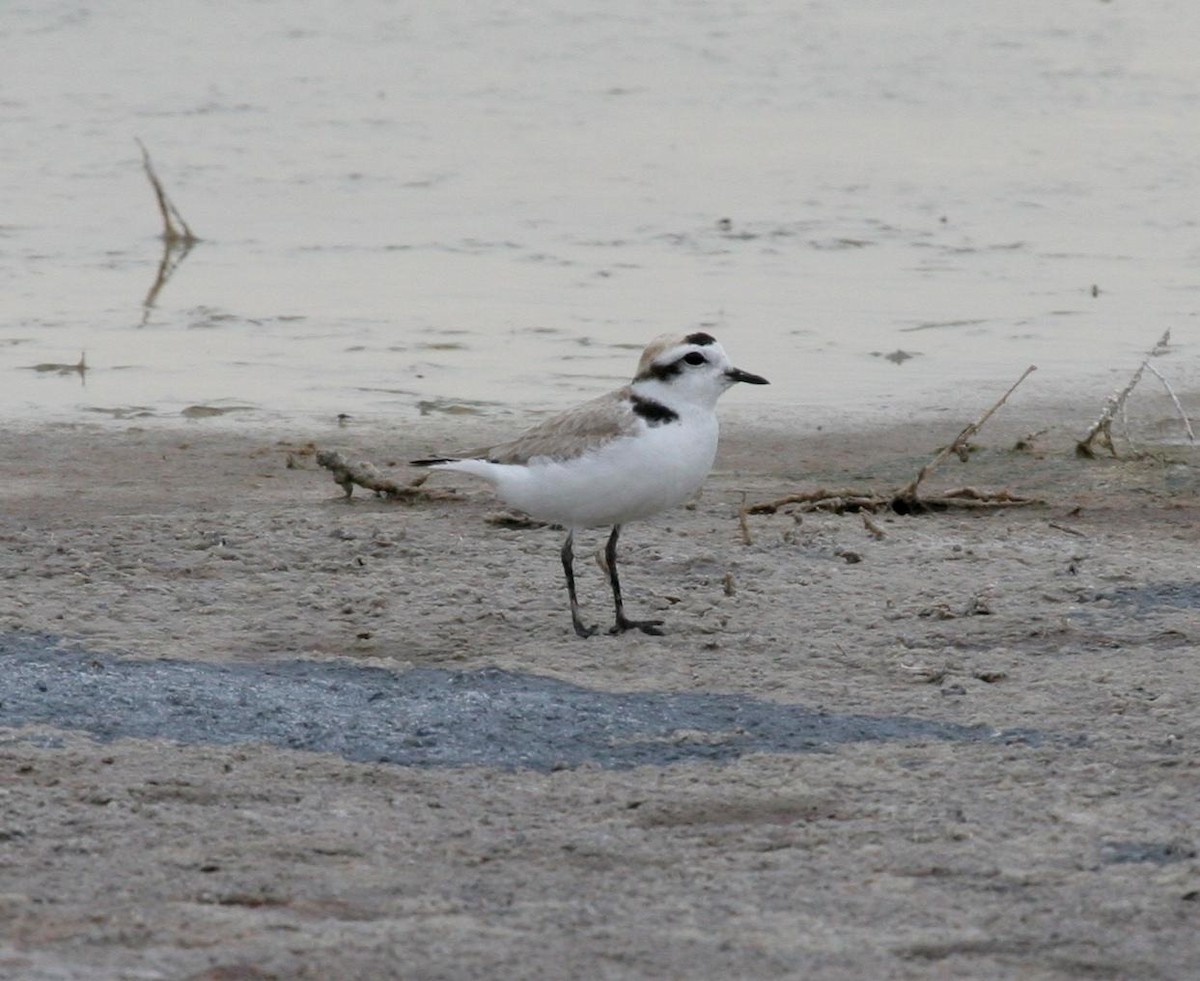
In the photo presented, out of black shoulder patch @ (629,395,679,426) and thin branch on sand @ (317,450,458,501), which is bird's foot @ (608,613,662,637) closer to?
black shoulder patch @ (629,395,679,426)

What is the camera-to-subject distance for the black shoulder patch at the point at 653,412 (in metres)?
6.55

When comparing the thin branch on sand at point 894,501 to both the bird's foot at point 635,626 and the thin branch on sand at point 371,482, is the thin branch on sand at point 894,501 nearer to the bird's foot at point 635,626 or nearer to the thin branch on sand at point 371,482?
the thin branch on sand at point 371,482

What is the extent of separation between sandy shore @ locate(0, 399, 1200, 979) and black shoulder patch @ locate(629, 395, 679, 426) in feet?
2.11

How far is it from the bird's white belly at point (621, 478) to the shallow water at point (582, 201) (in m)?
3.69

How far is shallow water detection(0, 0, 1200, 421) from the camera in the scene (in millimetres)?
11297

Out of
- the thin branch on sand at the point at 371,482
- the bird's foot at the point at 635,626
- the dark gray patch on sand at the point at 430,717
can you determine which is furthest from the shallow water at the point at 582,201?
the dark gray patch on sand at the point at 430,717

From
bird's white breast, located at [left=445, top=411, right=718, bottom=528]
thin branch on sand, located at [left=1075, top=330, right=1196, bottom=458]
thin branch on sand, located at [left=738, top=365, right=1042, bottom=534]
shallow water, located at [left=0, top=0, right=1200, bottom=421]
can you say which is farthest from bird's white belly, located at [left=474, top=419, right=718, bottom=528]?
shallow water, located at [left=0, top=0, right=1200, bottom=421]

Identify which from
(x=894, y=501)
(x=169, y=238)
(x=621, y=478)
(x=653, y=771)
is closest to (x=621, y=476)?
(x=621, y=478)

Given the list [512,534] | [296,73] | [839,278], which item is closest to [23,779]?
[512,534]

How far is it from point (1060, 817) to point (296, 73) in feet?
52.7

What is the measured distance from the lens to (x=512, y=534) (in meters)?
7.85

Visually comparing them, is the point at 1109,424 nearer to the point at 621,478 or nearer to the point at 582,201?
the point at 621,478

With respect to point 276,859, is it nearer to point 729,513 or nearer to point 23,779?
point 23,779

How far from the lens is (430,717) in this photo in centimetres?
566
